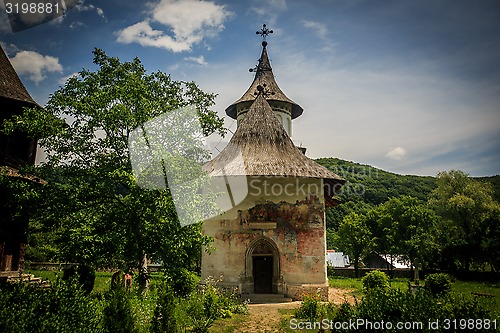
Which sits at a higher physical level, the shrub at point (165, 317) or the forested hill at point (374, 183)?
the forested hill at point (374, 183)

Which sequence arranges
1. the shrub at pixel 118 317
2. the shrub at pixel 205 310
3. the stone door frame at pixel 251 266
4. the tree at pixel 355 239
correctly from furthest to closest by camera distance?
the tree at pixel 355 239
the stone door frame at pixel 251 266
the shrub at pixel 205 310
the shrub at pixel 118 317

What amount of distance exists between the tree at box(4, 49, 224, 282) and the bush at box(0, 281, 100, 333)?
12.3 feet

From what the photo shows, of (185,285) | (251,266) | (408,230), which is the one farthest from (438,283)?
(408,230)

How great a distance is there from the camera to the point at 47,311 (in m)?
6.15

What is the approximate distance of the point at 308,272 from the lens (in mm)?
15242

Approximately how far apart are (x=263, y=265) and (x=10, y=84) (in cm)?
1229

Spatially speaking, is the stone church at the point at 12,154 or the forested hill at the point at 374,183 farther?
the forested hill at the point at 374,183

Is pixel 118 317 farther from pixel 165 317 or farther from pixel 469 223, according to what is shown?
pixel 469 223

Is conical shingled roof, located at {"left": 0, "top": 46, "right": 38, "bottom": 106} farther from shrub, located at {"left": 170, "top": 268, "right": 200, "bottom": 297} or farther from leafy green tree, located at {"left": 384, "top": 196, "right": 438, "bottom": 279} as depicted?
leafy green tree, located at {"left": 384, "top": 196, "right": 438, "bottom": 279}

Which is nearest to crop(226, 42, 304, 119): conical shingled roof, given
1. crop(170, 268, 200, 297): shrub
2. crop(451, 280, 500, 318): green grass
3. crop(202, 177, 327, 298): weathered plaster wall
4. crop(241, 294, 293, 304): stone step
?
crop(202, 177, 327, 298): weathered plaster wall

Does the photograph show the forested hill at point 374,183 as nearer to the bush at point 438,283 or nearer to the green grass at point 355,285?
the green grass at point 355,285

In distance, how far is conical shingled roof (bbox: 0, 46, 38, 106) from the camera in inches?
547

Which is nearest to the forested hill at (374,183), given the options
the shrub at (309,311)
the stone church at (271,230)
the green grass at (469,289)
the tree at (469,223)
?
the tree at (469,223)

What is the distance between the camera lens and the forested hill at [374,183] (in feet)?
186
